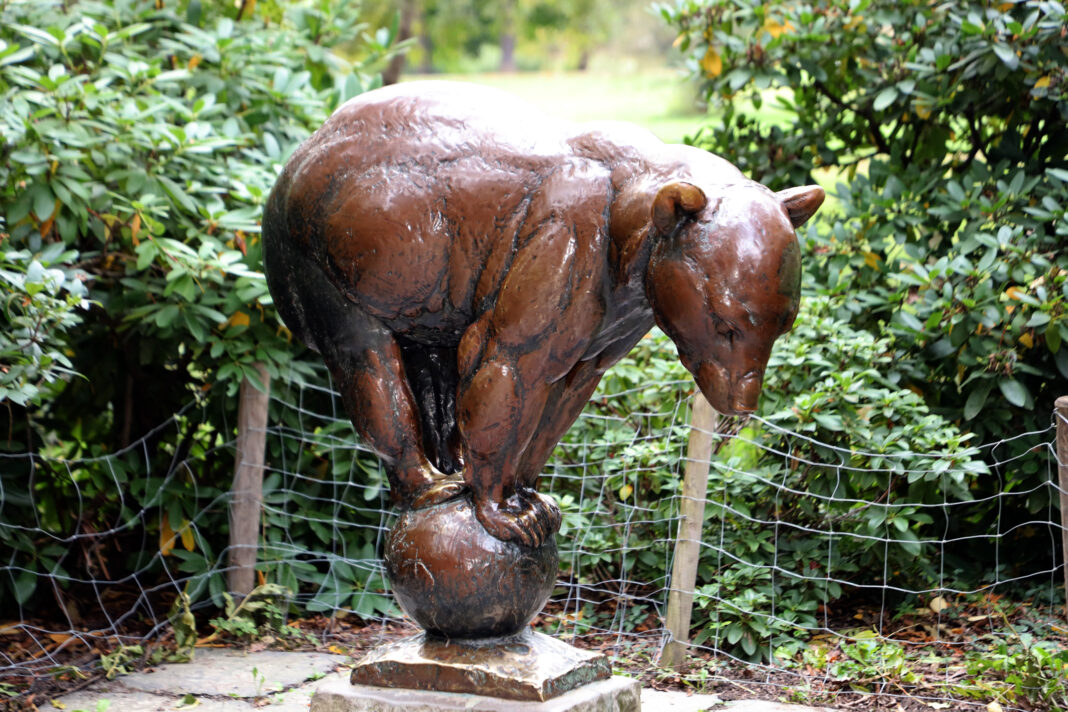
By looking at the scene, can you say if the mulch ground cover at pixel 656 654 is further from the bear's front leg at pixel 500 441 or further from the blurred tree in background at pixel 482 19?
the blurred tree in background at pixel 482 19

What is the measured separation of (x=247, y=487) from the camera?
4.34 meters

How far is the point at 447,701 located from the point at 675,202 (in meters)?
1.27

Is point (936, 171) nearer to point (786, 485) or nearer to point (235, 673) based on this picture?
point (786, 485)

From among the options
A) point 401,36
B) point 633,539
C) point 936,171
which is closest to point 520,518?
point 633,539

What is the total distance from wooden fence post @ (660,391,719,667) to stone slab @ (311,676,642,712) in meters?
1.27

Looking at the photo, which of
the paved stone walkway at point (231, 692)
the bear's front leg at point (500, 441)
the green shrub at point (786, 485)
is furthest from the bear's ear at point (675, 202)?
the green shrub at point (786, 485)

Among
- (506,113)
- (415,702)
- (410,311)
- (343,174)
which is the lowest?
(415,702)

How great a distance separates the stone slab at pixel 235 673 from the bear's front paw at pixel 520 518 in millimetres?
1372

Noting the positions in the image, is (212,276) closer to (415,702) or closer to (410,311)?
(410,311)

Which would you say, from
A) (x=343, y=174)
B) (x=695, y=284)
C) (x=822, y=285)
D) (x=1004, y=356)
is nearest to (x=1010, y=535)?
(x=1004, y=356)

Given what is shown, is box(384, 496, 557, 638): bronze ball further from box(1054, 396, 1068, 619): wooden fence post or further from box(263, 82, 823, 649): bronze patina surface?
box(1054, 396, 1068, 619): wooden fence post

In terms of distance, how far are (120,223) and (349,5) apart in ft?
6.47

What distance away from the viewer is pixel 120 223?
4.24 metres

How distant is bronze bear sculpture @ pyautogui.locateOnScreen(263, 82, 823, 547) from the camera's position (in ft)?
7.80
